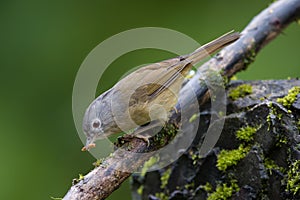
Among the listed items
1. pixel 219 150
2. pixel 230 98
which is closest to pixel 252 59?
pixel 230 98

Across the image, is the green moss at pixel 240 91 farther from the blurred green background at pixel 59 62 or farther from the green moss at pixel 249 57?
the blurred green background at pixel 59 62

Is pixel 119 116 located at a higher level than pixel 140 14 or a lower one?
lower

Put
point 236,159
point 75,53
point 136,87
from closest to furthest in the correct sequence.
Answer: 1. point 236,159
2. point 136,87
3. point 75,53

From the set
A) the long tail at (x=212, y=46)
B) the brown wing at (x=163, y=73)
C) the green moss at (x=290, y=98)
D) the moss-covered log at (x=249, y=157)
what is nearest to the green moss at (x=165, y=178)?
the moss-covered log at (x=249, y=157)

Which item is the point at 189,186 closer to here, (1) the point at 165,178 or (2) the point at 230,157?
(1) the point at 165,178

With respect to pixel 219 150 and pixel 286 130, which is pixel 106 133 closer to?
pixel 219 150

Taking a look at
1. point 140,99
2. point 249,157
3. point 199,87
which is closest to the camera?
point 249,157

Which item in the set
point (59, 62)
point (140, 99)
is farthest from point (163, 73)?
point (59, 62)
